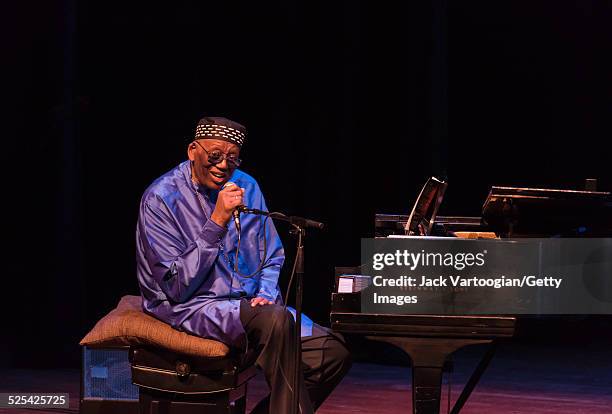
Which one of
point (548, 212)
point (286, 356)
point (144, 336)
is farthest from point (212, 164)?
point (548, 212)

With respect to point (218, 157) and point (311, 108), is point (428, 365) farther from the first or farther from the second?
point (311, 108)

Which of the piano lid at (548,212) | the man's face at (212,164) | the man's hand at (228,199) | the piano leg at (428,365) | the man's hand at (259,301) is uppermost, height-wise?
the man's face at (212,164)

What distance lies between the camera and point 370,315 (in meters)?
3.50

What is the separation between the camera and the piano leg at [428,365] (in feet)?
11.3

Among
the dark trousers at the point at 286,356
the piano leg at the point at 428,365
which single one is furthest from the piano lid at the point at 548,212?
the dark trousers at the point at 286,356

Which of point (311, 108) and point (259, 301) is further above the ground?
point (311, 108)

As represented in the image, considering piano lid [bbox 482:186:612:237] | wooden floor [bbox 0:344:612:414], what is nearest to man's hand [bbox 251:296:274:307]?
piano lid [bbox 482:186:612:237]

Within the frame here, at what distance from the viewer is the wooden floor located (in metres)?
5.43

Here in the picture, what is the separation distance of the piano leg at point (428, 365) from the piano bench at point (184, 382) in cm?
70

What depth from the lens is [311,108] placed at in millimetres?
8016

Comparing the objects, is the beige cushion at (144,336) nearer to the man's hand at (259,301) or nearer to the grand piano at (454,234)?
the man's hand at (259,301)

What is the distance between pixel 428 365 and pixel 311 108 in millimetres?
4769

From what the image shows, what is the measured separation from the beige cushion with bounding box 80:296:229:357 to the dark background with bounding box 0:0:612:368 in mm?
3295

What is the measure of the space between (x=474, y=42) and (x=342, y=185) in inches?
58.7
